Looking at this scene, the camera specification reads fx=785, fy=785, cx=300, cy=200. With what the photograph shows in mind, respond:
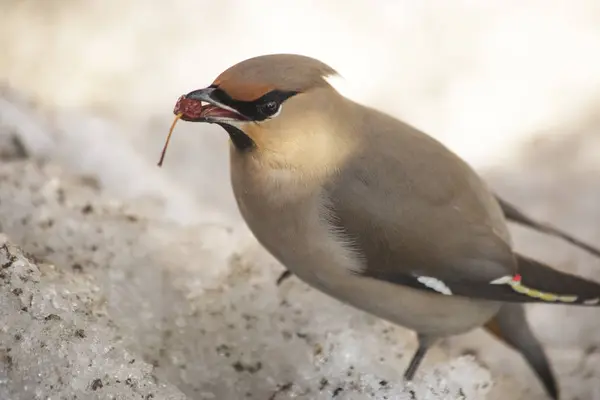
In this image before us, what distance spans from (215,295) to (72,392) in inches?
18.2

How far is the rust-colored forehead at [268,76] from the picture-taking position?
3.22 ft

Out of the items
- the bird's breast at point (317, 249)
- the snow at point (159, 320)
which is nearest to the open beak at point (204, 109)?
the bird's breast at point (317, 249)

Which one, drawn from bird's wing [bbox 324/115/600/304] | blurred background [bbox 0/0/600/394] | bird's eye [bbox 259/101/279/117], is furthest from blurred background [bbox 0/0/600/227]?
bird's eye [bbox 259/101/279/117]

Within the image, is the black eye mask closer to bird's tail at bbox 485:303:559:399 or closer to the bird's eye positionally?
the bird's eye

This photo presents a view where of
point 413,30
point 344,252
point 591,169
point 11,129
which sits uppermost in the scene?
point 413,30

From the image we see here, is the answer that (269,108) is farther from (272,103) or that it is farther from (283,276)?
(283,276)

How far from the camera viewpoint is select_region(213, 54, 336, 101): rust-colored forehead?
38.6 inches

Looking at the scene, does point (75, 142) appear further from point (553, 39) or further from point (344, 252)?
point (553, 39)

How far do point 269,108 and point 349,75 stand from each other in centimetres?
84

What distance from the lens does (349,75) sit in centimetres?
182

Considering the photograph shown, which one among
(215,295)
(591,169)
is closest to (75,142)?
(215,295)

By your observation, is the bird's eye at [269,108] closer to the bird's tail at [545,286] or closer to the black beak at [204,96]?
the black beak at [204,96]

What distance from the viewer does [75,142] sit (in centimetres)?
165

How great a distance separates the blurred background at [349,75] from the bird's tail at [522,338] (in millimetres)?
275
